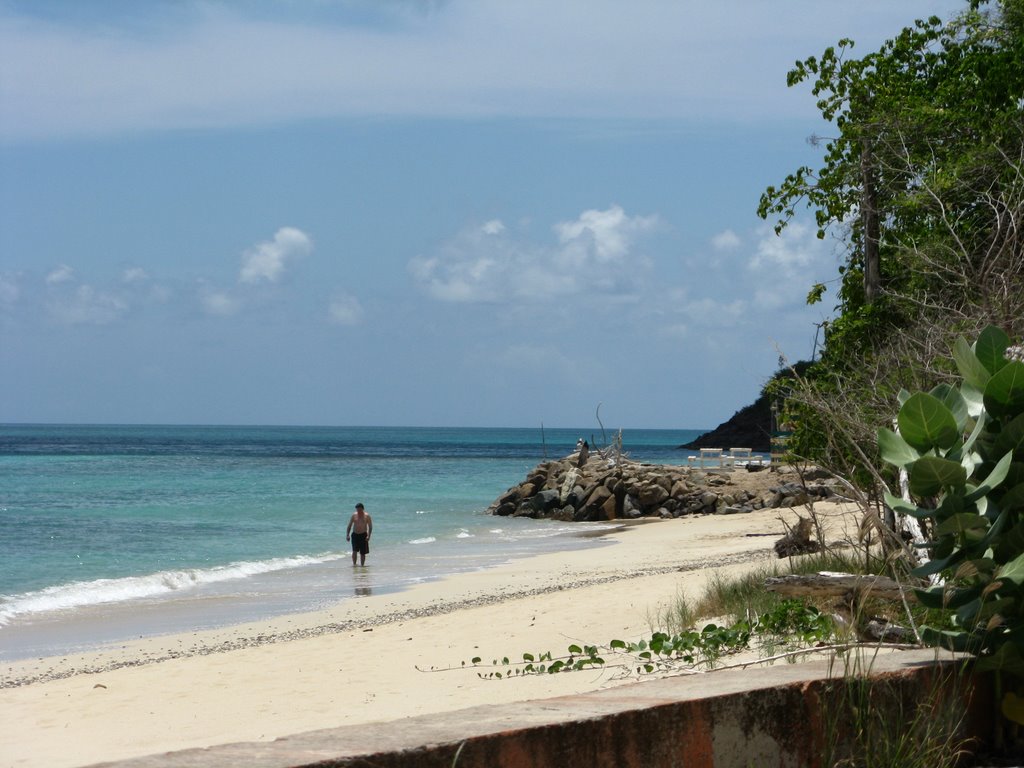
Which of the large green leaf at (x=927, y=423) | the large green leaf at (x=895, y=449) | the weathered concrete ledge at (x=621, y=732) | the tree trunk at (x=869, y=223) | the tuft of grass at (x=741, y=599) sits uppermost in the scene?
the tree trunk at (x=869, y=223)

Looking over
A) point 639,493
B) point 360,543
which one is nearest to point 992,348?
point 360,543

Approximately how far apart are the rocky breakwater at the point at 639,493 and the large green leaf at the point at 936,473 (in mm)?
31279

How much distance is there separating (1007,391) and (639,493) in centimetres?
3419

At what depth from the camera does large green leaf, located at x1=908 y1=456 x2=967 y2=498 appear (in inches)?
164

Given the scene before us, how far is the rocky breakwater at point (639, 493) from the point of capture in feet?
121

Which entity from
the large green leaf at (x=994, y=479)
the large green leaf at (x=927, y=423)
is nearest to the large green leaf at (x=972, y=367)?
the large green leaf at (x=927, y=423)

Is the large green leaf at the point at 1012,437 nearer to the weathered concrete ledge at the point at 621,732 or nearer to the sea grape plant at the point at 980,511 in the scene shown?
the sea grape plant at the point at 980,511

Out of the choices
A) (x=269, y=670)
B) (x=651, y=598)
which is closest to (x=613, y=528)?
(x=651, y=598)

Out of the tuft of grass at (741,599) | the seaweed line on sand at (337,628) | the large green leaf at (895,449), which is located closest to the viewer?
the large green leaf at (895,449)

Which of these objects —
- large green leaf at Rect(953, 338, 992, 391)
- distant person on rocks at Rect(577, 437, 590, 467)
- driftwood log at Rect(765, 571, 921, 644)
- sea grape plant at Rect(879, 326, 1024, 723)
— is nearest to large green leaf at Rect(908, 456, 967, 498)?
sea grape plant at Rect(879, 326, 1024, 723)

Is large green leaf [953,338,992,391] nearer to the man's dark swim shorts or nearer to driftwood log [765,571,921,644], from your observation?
driftwood log [765,571,921,644]

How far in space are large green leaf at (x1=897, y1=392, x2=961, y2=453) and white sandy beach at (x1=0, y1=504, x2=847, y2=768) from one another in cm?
422

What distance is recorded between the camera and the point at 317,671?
37.6 feet

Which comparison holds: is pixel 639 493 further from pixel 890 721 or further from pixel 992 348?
pixel 890 721
